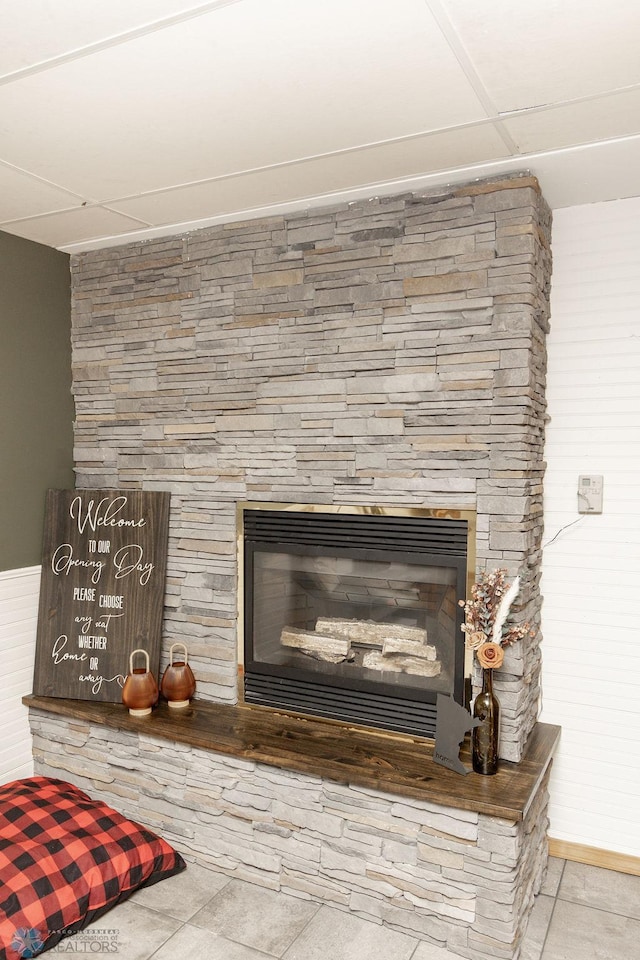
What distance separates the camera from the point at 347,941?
2.07m

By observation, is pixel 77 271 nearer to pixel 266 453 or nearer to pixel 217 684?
pixel 266 453

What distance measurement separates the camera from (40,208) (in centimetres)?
248

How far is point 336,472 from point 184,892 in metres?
1.48

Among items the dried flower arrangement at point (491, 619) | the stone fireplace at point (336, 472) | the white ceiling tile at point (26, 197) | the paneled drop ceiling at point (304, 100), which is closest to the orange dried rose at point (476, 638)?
the dried flower arrangement at point (491, 619)

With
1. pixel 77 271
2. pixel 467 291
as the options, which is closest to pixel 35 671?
pixel 77 271

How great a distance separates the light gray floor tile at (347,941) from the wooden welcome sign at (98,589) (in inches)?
43.1

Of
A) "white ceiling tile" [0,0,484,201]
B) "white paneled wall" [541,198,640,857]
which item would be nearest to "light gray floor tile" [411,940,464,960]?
"white paneled wall" [541,198,640,857]

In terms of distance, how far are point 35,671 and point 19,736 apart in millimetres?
254

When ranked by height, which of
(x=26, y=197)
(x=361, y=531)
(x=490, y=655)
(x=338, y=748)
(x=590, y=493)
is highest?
(x=26, y=197)

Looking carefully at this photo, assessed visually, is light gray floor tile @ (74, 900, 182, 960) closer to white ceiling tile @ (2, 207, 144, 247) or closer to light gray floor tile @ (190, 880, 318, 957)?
light gray floor tile @ (190, 880, 318, 957)

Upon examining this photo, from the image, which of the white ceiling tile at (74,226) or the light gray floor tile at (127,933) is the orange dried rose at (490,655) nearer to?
the light gray floor tile at (127,933)

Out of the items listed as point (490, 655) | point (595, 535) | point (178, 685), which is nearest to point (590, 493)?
point (595, 535)

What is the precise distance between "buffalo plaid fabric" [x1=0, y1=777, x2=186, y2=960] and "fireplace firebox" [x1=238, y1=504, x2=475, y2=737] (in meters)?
0.62

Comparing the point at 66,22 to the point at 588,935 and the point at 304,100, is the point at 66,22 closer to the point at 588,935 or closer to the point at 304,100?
the point at 304,100
